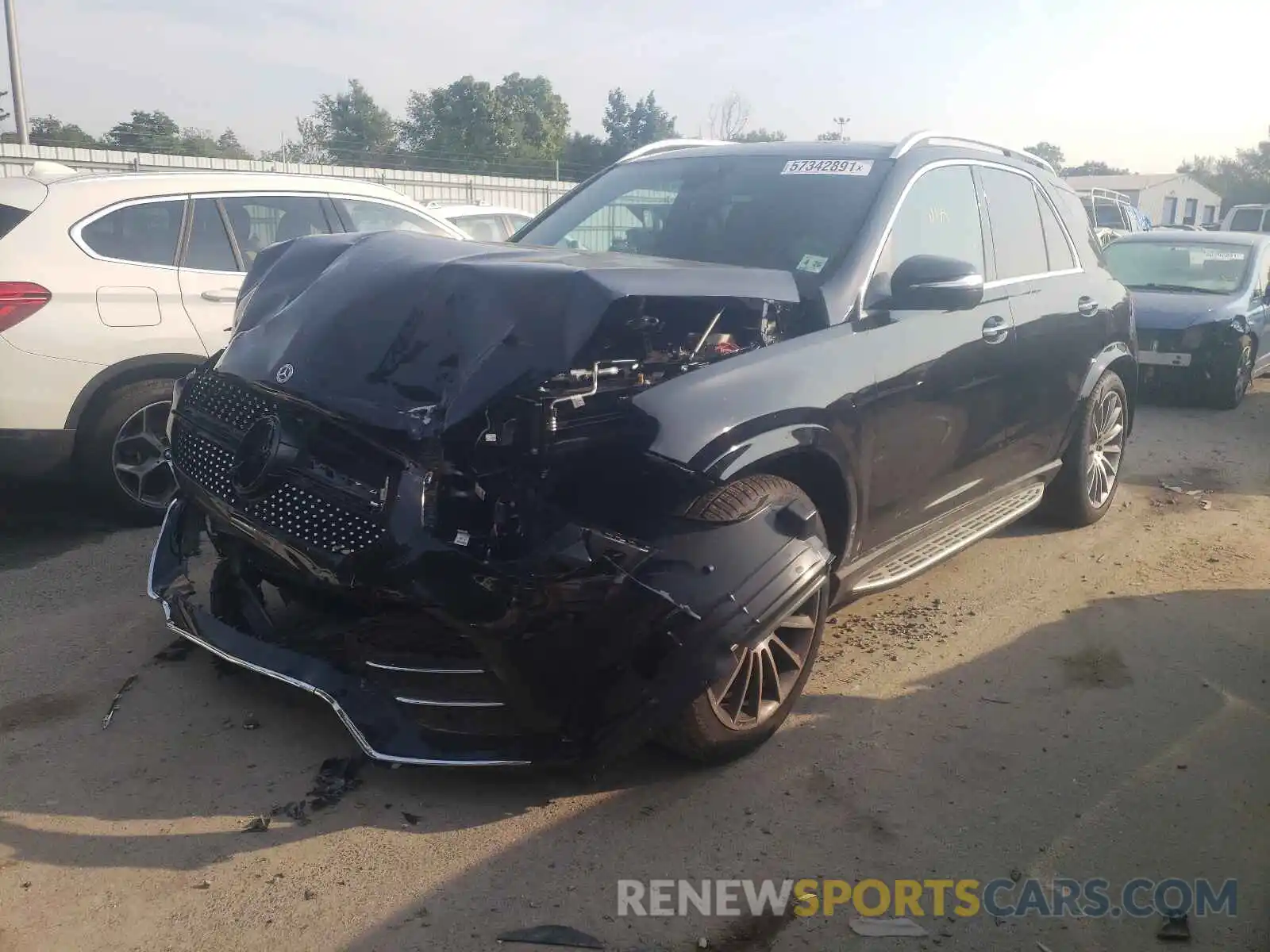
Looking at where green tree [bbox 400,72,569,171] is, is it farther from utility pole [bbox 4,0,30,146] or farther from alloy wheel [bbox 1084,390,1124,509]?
alloy wheel [bbox 1084,390,1124,509]

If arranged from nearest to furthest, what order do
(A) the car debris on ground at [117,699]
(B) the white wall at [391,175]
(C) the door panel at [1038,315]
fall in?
(A) the car debris on ground at [117,699] → (C) the door panel at [1038,315] → (B) the white wall at [391,175]

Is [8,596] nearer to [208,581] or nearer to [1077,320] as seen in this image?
[208,581]

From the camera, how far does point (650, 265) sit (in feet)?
10.8

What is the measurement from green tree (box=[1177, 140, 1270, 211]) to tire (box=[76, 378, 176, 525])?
229 ft

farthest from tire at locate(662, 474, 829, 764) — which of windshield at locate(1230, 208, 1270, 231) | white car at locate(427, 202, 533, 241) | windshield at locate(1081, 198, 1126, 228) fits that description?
windshield at locate(1230, 208, 1270, 231)

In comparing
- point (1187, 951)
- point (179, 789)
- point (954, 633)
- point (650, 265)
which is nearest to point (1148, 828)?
point (1187, 951)

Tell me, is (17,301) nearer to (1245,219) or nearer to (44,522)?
(44,522)

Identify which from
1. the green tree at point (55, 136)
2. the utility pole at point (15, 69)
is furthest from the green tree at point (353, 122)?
the utility pole at point (15, 69)

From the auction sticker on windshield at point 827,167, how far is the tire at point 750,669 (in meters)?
1.49

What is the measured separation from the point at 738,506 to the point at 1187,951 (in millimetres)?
1622

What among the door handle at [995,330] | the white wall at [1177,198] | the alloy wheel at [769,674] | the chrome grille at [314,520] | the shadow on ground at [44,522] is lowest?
the shadow on ground at [44,522]

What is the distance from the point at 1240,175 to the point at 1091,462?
77.5 metres

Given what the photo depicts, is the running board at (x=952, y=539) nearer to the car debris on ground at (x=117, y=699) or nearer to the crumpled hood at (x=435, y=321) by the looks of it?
the crumpled hood at (x=435, y=321)

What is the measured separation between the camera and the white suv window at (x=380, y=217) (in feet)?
21.4
